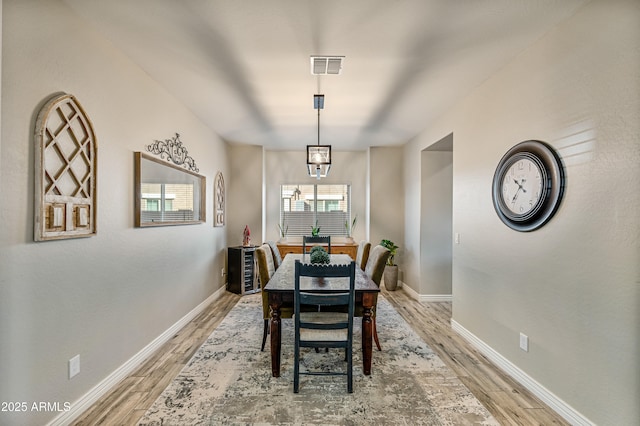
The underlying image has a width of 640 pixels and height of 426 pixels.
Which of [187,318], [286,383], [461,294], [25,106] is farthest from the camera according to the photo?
[187,318]

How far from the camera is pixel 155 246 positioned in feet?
9.77

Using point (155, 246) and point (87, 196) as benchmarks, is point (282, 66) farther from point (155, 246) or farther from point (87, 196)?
point (155, 246)

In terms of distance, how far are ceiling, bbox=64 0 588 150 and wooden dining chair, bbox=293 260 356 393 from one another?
1661 mm

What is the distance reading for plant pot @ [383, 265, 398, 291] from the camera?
5309mm

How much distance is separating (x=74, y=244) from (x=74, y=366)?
2.61ft

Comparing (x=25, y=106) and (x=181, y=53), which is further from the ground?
(x=181, y=53)

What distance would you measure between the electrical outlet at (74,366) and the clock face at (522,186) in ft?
11.0

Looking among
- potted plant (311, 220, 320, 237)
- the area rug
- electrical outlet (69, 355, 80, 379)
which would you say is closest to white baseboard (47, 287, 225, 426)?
electrical outlet (69, 355, 80, 379)

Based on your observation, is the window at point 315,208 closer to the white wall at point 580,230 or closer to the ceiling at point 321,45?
the ceiling at point 321,45

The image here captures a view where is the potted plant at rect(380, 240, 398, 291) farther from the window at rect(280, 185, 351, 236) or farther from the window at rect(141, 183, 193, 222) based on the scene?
the window at rect(141, 183, 193, 222)

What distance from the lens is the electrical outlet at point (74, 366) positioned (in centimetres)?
194

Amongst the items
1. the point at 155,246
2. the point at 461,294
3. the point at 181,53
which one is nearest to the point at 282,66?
the point at 181,53

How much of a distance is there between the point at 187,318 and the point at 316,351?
5.88 feet

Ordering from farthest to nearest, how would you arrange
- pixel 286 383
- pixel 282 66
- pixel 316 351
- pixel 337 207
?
pixel 337 207, pixel 316 351, pixel 282 66, pixel 286 383
